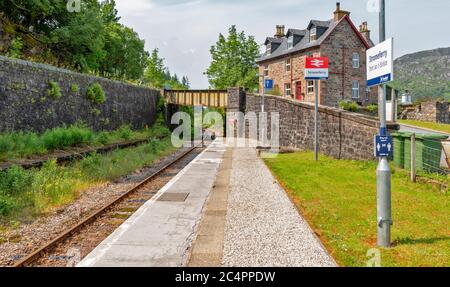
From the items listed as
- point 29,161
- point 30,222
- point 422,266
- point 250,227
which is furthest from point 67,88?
point 422,266

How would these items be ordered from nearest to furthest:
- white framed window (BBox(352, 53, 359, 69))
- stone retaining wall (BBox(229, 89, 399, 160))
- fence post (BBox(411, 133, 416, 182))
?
fence post (BBox(411, 133, 416, 182)) < stone retaining wall (BBox(229, 89, 399, 160)) < white framed window (BBox(352, 53, 359, 69))

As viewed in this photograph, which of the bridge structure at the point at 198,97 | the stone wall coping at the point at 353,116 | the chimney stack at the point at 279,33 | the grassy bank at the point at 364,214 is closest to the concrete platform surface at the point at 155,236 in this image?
the grassy bank at the point at 364,214

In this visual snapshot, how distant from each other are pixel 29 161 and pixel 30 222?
→ 5.41m

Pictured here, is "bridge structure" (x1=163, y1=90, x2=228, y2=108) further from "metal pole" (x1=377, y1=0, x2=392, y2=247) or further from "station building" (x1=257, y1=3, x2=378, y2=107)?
"metal pole" (x1=377, y1=0, x2=392, y2=247)

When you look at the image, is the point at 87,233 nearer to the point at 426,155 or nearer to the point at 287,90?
the point at 426,155

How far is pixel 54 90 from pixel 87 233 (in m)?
13.1

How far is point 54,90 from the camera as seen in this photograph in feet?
60.6

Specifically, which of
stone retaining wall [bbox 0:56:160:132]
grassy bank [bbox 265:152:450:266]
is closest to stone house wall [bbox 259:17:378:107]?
stone retaining wall [bbox 0:56:160:132]

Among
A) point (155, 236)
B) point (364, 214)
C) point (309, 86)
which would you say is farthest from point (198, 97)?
point (155, 236)

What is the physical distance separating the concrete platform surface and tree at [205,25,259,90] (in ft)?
148

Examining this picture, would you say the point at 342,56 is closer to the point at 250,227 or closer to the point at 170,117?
the point at 170,117

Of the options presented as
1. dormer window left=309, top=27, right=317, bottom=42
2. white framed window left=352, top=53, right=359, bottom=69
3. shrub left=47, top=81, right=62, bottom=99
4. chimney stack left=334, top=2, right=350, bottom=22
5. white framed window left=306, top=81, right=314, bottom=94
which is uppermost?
chimney stack left=334, top=2, right=350, bottom=22

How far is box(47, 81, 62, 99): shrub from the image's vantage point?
18.3 meters

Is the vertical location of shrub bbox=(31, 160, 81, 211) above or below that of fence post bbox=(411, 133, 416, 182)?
below
